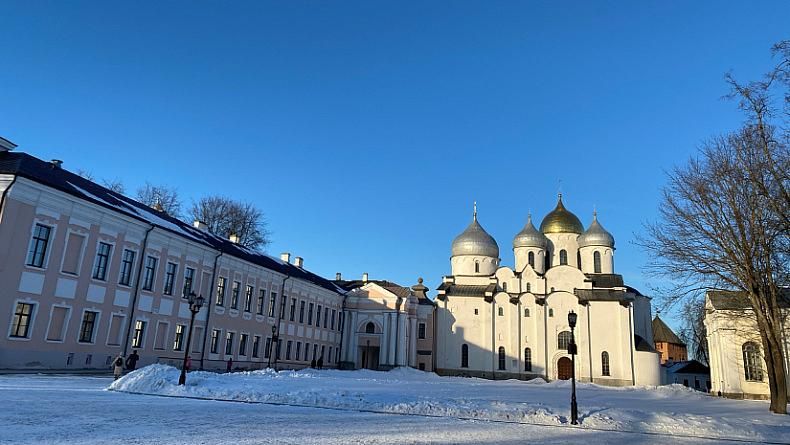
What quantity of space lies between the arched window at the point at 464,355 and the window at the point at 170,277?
32149mm

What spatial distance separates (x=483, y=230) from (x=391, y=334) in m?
17.3

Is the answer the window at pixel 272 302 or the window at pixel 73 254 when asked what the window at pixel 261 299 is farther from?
the window at pixel 73 254

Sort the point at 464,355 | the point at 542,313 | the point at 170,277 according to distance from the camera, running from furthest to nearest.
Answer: the point at 464,355
the point at 542,313
the point at 170,277

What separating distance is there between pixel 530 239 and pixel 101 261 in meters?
44.2

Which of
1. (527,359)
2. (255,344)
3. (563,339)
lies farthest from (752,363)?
(255,344)

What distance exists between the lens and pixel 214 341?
33531 millimetres

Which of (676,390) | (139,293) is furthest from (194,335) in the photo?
(676,390)

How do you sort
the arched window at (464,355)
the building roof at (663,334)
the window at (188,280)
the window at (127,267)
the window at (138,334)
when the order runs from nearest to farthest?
the window at (127,267)
the window at (138,334)
the window at (188,280)
the arched window at (464,355)
the building roof at (663,334)

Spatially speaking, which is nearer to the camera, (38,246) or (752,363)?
(38,246)

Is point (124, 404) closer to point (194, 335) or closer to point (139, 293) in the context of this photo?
point (139, 293)

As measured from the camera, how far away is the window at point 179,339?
99.0 feet

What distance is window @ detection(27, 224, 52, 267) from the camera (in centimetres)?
2245

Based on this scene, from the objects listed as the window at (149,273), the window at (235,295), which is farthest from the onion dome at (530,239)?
the window at (149,273)

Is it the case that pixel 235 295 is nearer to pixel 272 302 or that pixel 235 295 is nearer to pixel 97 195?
pixel 272 302
